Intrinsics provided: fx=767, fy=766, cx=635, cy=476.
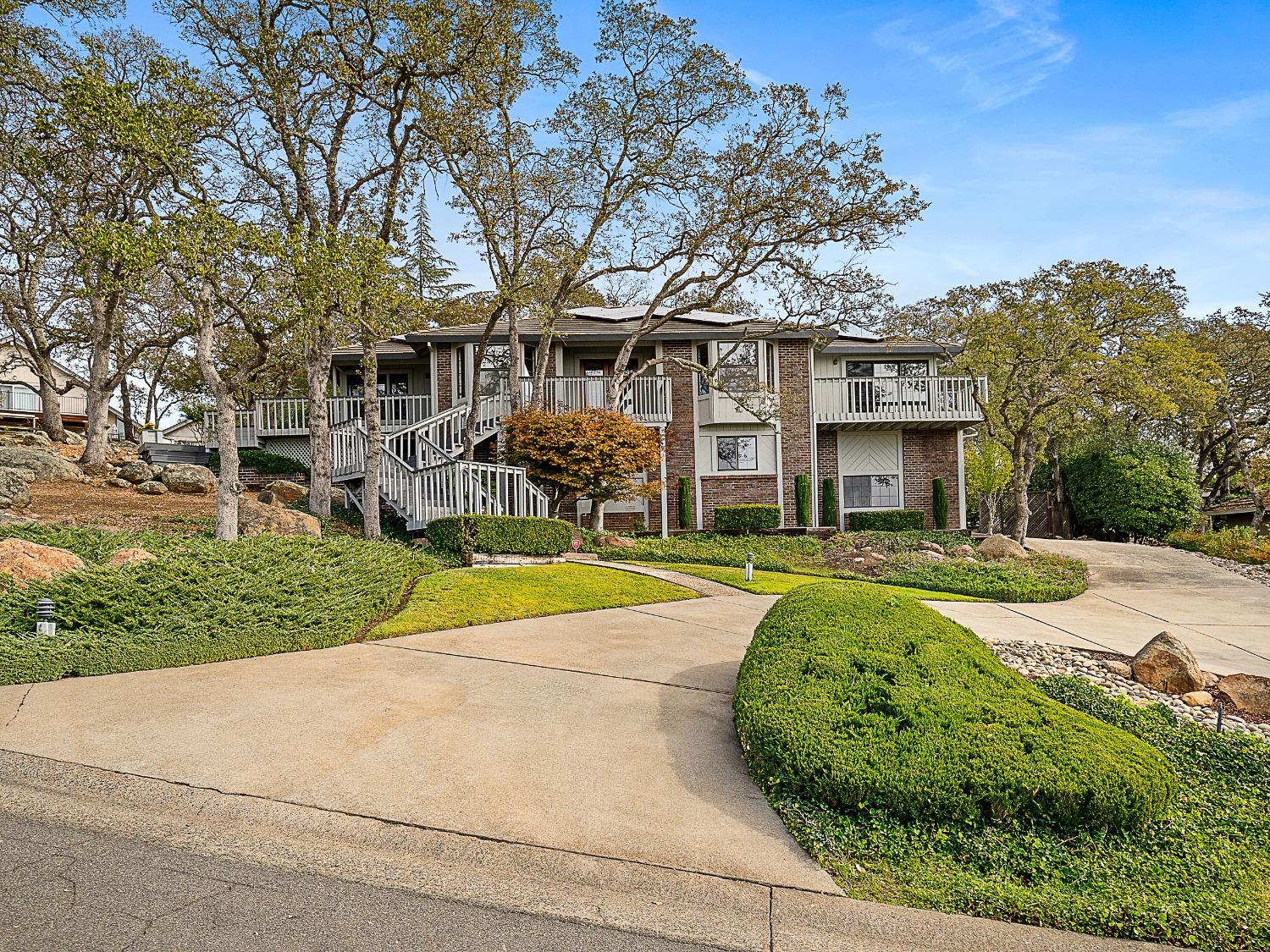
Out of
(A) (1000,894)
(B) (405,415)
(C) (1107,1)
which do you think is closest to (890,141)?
(C) (1107,1)

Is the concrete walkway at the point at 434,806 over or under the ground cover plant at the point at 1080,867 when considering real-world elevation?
over

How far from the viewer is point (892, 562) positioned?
1553 cm

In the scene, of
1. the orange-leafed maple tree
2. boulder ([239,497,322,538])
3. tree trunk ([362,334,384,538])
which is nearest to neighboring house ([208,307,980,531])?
the orange-leafed maple tree

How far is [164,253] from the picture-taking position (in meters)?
9.80

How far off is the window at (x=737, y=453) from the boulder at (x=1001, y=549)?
6.91 metres

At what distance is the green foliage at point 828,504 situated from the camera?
73.5 feet

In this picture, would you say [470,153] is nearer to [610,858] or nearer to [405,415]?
[405,415]

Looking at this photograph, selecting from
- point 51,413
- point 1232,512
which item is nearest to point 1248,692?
point 1232,512

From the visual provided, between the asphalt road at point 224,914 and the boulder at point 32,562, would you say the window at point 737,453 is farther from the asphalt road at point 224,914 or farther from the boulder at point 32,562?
the asphalt road at point 224,914

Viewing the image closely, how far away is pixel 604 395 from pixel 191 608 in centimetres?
1394

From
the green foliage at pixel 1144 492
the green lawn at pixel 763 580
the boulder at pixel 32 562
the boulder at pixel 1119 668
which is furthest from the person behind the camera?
the green foliage at pixel 1144 492

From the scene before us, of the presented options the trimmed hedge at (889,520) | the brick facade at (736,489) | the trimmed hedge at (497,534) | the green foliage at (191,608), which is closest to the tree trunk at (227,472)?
the green foliage at (191,608)

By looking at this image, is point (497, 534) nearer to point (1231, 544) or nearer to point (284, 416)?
point (284, 416)

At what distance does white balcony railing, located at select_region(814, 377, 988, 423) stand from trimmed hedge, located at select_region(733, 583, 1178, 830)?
17.0 m
